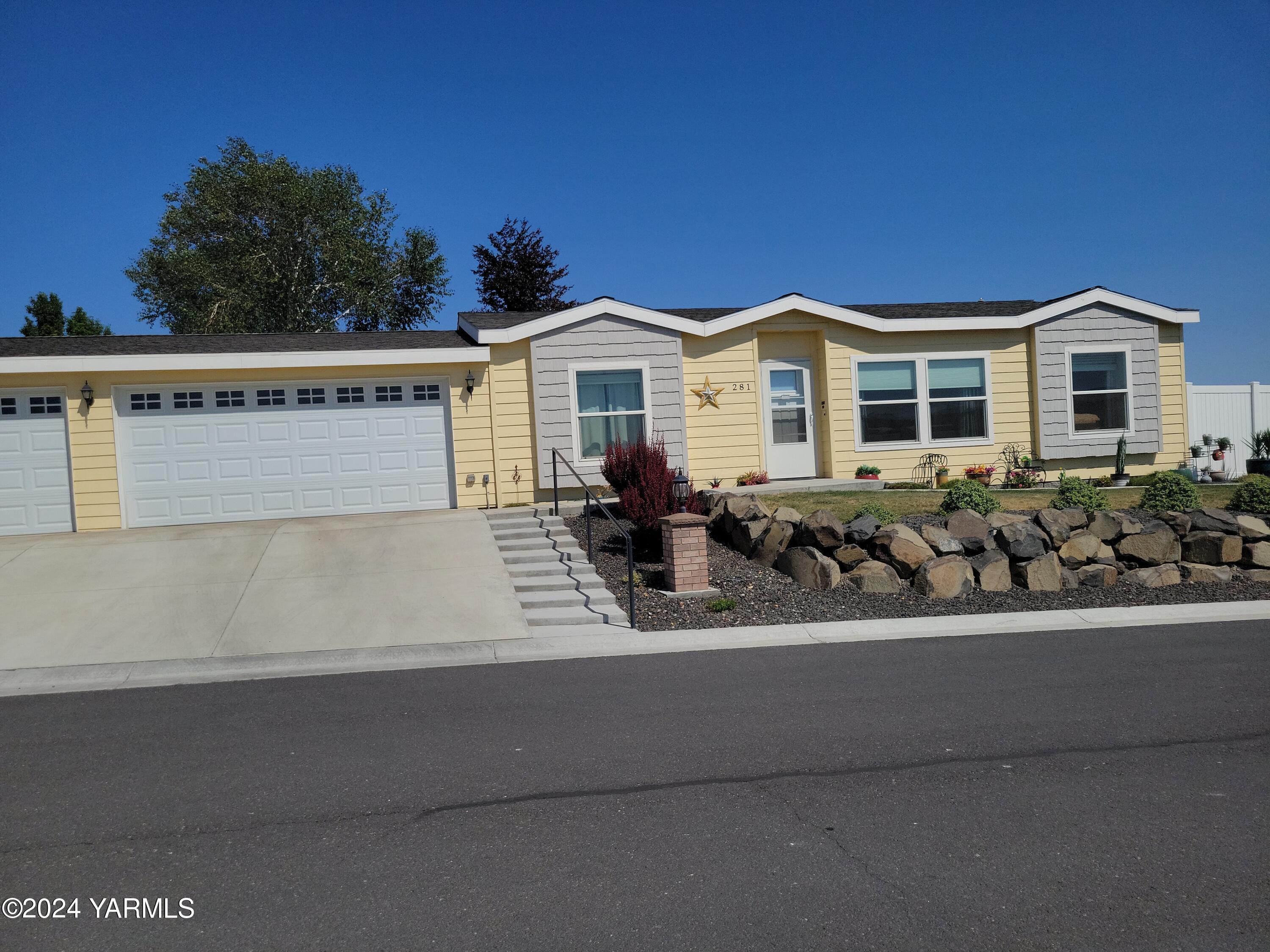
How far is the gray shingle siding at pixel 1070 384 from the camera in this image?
16938mm

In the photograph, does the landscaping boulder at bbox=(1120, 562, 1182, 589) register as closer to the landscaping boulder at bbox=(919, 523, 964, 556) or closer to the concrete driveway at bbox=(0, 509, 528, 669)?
the landscaping boulder at bbox=(919, 523, 964, 556)

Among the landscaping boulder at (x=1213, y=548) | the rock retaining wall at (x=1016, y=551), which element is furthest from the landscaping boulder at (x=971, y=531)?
the landscaping boulder at (x=1213, y=548)

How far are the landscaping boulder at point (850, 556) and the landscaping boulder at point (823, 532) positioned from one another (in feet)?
0.25

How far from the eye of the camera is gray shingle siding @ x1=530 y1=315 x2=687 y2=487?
1477cm

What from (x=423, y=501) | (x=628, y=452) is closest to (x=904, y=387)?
(x=628, y=452)

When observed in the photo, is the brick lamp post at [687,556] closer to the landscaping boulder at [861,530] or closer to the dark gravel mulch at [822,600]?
the dark gravel mulch at [822,600]

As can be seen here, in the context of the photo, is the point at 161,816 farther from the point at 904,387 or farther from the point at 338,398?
the point at 904,387

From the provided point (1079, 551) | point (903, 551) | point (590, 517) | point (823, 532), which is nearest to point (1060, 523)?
Answer: point (1079, 551)

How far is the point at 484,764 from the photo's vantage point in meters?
5.32

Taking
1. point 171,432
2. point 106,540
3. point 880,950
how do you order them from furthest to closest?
1. point 171,432
2. point 106,540
3. point 880,950

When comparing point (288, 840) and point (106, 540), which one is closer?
point (288, 840)

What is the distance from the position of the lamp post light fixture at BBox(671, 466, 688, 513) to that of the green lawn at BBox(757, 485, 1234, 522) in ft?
5.93

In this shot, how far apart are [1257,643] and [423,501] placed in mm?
11312

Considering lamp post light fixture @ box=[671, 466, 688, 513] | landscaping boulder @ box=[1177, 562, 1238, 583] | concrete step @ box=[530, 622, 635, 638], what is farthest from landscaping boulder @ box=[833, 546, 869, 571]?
landscaping boulder @ box=[1177, 562, 1238, 583]
